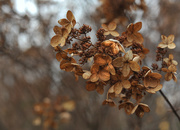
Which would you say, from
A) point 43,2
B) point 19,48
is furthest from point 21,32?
point 43,2

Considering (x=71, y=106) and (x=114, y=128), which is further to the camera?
(x=114, y=128)

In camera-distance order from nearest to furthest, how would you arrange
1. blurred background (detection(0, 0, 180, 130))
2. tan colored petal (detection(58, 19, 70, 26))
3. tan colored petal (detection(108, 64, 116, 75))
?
tan colored petal (detection(108, 64, 116, 75)) → tan colored petal (detection(58, 19, 70, 26)) → blurred background (detection(0, 0, 180, 130))

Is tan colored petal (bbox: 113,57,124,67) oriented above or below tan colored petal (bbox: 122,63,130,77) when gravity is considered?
above

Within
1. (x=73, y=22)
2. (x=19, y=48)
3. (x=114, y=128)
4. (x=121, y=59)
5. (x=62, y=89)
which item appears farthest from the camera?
(x=114, y=128)

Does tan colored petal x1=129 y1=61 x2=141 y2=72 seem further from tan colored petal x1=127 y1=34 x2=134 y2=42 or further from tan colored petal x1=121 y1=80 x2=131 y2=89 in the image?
tan colored petal x1=127 y1=34 x2=134 y2=42

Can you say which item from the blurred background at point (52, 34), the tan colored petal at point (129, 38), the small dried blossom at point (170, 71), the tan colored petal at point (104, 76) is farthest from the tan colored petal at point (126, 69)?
the blurred background at point (52, 34)

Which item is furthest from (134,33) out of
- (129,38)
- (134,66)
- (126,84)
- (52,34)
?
(52,34)

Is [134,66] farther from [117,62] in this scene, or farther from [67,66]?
[67,66]

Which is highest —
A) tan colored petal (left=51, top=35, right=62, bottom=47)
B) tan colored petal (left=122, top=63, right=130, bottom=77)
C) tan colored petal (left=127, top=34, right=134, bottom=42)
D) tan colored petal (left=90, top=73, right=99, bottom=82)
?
tan colored petal (left=51, top=35, right=62, bottom=47)

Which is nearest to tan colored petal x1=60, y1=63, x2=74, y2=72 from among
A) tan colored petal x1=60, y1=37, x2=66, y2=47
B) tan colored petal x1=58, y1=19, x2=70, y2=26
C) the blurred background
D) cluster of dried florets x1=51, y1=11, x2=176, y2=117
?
cluster of dried florets x1=51, y1=11, x2=176, y2=117

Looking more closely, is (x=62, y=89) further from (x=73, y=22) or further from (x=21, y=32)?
(x=73, y=22)

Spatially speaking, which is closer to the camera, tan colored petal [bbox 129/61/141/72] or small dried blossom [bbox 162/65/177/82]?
Result: tan colored petal [bbox 129/61/141/72]
